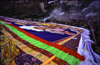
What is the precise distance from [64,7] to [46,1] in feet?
9.23

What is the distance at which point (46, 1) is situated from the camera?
7.46 metres

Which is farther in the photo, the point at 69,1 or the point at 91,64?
the point at 69,1

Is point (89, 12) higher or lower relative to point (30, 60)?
higher

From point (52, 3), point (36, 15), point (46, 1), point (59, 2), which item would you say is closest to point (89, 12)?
point (59, 2)

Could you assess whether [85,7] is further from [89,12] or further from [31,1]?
[31,1]

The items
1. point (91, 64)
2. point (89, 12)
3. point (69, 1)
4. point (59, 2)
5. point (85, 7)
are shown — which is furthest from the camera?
point (59, 2)

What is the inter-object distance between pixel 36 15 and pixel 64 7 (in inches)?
170

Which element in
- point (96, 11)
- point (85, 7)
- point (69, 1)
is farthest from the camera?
point (69, 1)

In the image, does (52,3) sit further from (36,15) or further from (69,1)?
(36,15)

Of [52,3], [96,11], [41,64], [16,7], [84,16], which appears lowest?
[41,64]

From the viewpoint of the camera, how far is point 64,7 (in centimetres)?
746

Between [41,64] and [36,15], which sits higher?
[36,15]

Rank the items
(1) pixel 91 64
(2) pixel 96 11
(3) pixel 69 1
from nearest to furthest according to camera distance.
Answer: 1. (1) pixel 91 64
2. (2) pixel 96 11
3. (3) pixel 69 1

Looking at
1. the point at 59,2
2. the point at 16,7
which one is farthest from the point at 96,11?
the point at 16,7
